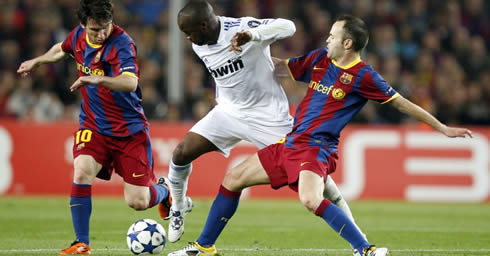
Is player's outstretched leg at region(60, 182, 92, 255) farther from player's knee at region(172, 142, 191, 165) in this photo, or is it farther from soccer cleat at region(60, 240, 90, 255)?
player's knee at region(172, 142, 191, 165)

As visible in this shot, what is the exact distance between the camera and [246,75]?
7188 mm

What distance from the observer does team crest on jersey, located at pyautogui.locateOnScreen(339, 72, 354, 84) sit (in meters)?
6.40

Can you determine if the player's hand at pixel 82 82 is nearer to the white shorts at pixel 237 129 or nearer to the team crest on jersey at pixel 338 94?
the white shorts at pixel 237 129

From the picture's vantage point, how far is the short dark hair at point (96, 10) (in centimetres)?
678

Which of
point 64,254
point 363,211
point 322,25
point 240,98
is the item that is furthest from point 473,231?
point 322,25

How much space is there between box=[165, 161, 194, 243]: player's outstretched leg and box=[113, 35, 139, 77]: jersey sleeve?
47.9 inches

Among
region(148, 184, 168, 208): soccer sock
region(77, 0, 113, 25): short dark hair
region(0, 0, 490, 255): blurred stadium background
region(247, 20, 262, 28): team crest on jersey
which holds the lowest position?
region(0, 0, 490, 255): blurred stadium background

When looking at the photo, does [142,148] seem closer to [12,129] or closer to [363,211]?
[363,211]

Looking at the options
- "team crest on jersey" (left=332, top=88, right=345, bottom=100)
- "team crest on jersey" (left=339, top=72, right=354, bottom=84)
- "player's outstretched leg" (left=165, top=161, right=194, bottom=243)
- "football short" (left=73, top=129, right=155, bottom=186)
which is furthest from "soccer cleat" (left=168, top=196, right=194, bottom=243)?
"team crest on jersey" (left=339, top=72, right=354, bottom=84)

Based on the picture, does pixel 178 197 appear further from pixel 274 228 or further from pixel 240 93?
pixel 274 228

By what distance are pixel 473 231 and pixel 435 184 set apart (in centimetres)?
460

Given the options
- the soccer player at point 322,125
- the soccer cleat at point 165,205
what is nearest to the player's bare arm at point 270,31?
the soccer player at point 322,125

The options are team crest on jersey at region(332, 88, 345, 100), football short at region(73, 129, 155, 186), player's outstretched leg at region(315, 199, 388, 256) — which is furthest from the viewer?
football short at region(73, 129, 155, 186)

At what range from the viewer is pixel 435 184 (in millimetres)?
14164
